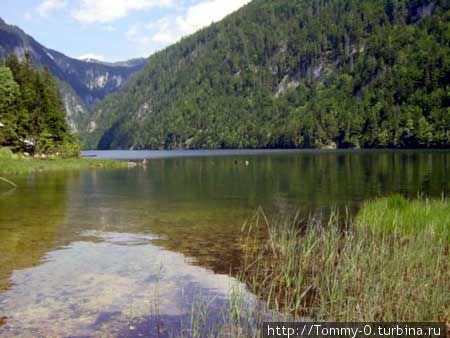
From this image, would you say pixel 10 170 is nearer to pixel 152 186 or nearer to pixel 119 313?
pixel 152 186

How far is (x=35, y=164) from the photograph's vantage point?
75.2 metres

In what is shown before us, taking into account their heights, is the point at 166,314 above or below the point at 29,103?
below

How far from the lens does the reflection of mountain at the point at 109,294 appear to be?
11.3 metres

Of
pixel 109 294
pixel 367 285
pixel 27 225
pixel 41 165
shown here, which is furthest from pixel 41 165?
pixel 367 285

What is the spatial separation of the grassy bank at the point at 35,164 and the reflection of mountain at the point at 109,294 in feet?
177

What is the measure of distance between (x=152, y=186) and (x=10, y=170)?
28.1m

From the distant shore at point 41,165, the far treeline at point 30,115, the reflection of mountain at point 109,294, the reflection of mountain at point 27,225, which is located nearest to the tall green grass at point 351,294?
the reflection of mountain at point 109,294

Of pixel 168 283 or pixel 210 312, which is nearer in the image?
pixel 210 312

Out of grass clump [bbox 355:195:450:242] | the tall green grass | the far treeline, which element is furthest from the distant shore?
the tall green grass

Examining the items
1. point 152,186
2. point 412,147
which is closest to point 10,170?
point 152,186

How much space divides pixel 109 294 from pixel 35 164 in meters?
67.6

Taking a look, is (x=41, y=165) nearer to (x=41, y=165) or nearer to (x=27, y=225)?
(x=41, y=165)

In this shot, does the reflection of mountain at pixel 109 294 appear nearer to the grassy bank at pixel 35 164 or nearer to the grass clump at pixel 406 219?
the grass clump at pixel 406 219

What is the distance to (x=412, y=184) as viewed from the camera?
46094mm
